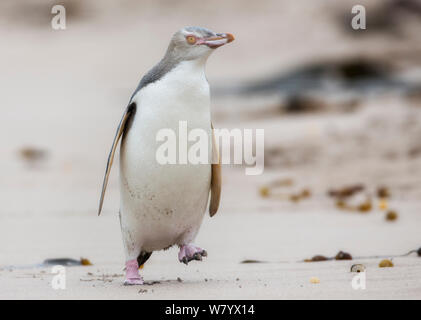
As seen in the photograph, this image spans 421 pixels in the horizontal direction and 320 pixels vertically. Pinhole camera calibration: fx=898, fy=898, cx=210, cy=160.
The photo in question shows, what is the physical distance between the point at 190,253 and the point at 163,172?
455 millimetres

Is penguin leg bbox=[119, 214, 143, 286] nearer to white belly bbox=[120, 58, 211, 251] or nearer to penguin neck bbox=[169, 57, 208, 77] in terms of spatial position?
white belly bbox=[120, 58, 211, 251]

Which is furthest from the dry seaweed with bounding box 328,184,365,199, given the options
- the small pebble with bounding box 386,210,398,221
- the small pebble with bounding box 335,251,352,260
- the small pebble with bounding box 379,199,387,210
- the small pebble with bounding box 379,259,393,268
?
the small pebble with bounding box 379,259,393,268

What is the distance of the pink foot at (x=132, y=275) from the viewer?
4.39 meters

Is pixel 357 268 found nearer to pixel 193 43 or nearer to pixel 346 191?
pixel 193 43

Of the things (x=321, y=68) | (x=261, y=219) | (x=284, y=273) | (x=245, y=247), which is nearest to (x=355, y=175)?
(x=261, y=219)

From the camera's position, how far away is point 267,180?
938 centimetres

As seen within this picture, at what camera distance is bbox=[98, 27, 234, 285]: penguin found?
4301 mm

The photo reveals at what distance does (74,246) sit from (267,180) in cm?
366

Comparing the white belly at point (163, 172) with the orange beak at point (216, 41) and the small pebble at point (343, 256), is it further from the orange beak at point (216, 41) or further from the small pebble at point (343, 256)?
the small pebble at point (343, 256)

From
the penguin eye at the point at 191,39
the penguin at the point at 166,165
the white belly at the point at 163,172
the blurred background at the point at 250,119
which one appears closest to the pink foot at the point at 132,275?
the penguin at the point at 166,165

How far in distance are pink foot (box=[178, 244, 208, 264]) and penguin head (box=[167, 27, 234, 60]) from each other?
0.96m

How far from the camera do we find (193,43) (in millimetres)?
4352

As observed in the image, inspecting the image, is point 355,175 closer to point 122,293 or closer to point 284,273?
point 284,273

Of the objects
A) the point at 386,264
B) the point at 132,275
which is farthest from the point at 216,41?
the point at 386,264
